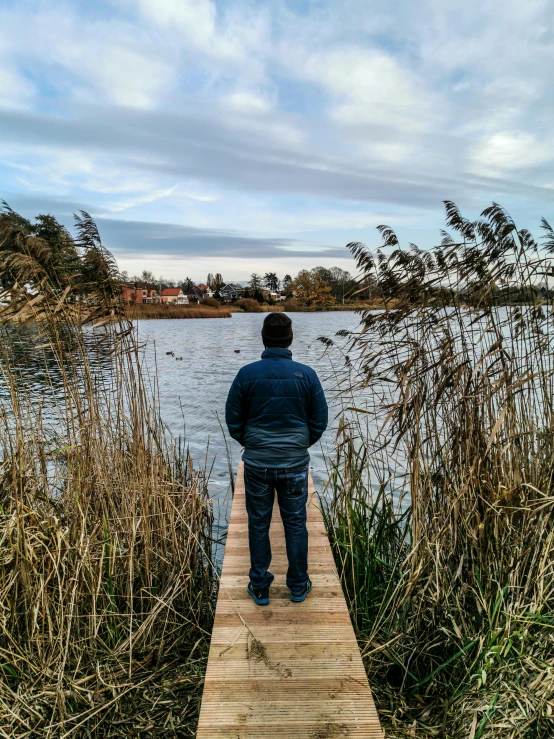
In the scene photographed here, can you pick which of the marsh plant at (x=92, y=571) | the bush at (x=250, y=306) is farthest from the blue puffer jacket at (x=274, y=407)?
the bush at (x=250, y=306)

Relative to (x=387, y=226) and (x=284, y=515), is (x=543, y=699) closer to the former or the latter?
(x=284, y=515)

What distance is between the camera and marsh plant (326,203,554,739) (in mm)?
2592

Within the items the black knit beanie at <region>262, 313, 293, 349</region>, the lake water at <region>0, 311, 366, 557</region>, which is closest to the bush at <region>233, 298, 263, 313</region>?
the lake water at <region>0, 311, 366, 557</region>

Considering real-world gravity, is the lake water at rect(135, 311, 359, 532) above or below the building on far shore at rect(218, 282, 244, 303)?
below

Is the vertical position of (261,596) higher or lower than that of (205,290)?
lower

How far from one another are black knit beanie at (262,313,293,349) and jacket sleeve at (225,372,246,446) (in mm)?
307

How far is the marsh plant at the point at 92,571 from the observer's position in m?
2.74

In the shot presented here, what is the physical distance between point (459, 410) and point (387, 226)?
5.36 feet

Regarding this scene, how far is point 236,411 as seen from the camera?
9.81ft

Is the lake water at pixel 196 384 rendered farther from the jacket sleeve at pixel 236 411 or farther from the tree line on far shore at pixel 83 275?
the jacket sleeve at pixel 236 411

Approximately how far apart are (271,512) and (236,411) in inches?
27.1

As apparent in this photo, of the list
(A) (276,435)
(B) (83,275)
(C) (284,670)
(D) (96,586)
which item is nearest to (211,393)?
(B) (83,275)

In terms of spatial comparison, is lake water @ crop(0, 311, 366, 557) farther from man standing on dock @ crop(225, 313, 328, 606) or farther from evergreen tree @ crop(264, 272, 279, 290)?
evergreen tree @ crop(264, 272, 279, 290)

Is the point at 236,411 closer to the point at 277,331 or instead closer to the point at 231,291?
the point at 277,331
